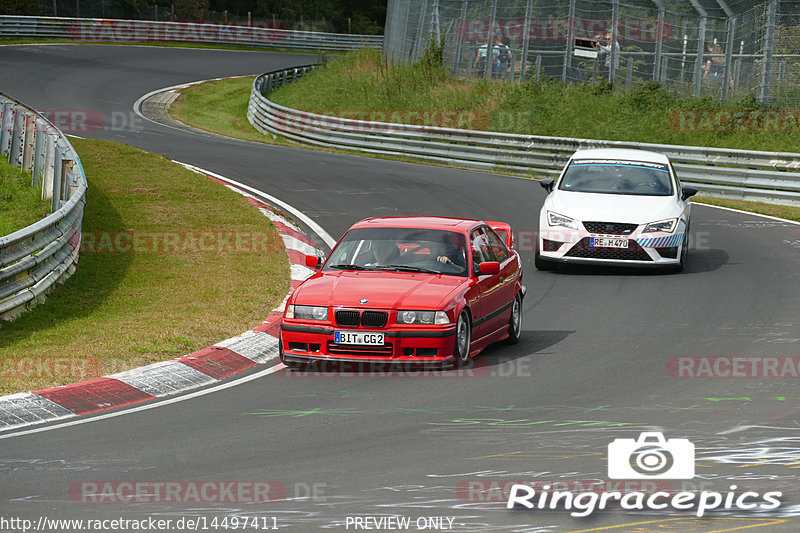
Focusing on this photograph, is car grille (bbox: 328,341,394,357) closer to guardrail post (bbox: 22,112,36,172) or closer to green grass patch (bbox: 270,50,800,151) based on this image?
guardrail post (bbox: 22,112,36,172)

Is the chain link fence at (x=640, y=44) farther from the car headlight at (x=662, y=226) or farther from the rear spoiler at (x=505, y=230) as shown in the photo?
the rear spoiler at (x=505, y=230)

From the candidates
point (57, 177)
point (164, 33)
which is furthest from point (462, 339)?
point (164, 33)

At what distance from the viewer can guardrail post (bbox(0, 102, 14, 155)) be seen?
20.1 meters

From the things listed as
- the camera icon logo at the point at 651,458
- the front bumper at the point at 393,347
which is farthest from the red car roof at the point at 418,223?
the camera icon logo at the point at 651,458

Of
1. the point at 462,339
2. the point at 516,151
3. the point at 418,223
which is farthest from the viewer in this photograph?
the point at 516,151

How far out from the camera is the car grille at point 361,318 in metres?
10.1

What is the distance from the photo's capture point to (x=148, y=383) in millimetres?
9812

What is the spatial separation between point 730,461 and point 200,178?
1662 centimetres

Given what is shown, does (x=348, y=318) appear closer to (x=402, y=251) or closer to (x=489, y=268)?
(x=402, y=251)

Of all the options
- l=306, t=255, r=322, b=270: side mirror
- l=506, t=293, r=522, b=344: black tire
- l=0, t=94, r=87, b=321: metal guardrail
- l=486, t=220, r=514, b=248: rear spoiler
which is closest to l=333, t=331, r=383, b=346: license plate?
l=306, t=255, r=322, b=270: side mirror

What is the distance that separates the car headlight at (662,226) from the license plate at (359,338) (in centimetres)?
680

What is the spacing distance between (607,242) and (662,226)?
83 centimetres

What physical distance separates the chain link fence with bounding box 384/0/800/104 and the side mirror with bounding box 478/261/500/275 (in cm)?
2051

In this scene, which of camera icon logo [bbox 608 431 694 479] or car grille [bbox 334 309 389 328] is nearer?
camera icon logo [bbox 608 431 694 479]
